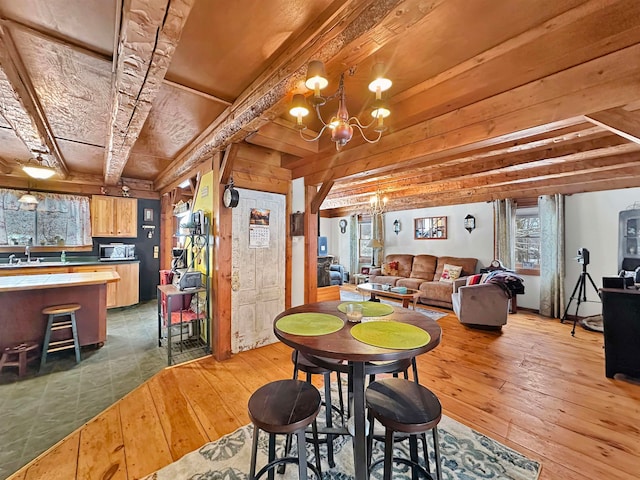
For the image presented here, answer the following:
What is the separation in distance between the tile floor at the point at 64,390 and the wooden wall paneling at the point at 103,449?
0.17 metres

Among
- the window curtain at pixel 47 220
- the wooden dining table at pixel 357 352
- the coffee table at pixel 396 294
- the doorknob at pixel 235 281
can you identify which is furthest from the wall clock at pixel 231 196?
the window curtain at pixel 47 220

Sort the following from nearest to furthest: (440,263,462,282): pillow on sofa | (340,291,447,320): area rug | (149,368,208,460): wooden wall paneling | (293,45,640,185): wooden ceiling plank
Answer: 1. (293,45,640,185): wooden ceiling plank
2. (149,368,208,460): wooden wall paneling
3. (340,291,447,320): area rug
4. (440,263,462,282): pillow on sofa

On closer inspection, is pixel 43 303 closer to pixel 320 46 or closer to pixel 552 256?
pixel 320 46

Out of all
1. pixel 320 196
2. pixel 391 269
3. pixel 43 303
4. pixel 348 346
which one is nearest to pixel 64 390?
pixel 43 303

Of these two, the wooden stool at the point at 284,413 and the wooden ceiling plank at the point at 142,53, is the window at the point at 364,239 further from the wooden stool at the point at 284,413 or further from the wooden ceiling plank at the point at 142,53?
the wooden stool at the point at 284,413

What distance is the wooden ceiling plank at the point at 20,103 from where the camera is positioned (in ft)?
5.58

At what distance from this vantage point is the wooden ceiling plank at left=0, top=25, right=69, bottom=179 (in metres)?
1.70

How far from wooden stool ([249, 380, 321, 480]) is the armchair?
12.0 ft

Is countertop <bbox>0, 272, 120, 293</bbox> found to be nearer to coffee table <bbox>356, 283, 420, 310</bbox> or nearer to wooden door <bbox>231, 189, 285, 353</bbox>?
wooden door <bbox>231, 189, 285, 353</bbox>

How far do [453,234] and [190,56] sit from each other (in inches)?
250

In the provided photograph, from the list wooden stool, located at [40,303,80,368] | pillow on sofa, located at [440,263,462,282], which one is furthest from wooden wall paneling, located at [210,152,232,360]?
pillow on sofa, located at [440,263,462,282]

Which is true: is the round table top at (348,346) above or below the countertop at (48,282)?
below

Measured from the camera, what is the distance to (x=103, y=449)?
5.85 feet

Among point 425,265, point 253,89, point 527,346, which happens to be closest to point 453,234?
point 425,265
